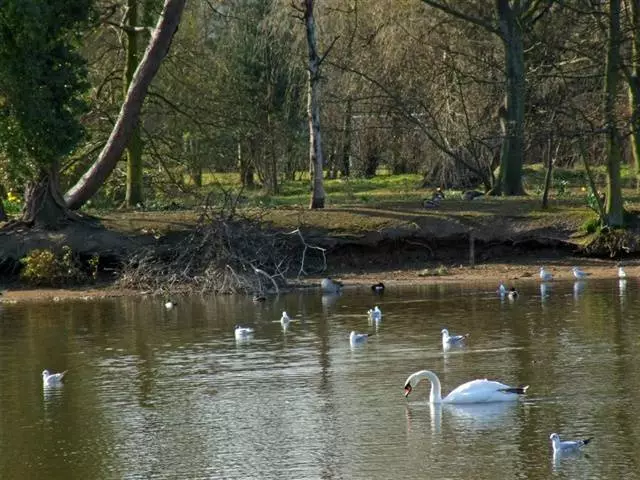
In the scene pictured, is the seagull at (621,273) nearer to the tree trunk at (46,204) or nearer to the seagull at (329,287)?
the seagull at (329,287)

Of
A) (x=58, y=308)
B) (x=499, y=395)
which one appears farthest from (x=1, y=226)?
(x=499, y=395)

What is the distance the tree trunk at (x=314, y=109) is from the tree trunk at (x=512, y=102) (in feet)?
16.6

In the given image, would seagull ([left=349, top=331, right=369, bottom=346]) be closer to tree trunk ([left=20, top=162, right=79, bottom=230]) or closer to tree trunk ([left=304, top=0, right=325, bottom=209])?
tree trunk ([left=304, top=0, right=325, bottom=209])

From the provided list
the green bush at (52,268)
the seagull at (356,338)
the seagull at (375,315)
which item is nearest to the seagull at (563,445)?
the seagull at (356,338)

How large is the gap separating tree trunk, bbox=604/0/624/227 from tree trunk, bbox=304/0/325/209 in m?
6.87

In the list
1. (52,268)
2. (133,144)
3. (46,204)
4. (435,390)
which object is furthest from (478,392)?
(133,144)

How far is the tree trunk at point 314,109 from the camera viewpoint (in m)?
32.3

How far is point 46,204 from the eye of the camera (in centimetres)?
3183

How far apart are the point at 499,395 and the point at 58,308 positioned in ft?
45.0

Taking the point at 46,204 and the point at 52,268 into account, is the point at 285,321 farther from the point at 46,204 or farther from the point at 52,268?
the point at 46,204

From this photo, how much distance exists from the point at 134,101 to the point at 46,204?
3.37m

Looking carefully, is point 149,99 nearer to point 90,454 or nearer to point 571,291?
point 571,291

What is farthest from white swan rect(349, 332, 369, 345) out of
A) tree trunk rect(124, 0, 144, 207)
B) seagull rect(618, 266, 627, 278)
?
tree trunk rect(124, 0, 144, 207)

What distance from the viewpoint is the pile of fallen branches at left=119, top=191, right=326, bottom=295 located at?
95.8 ft
